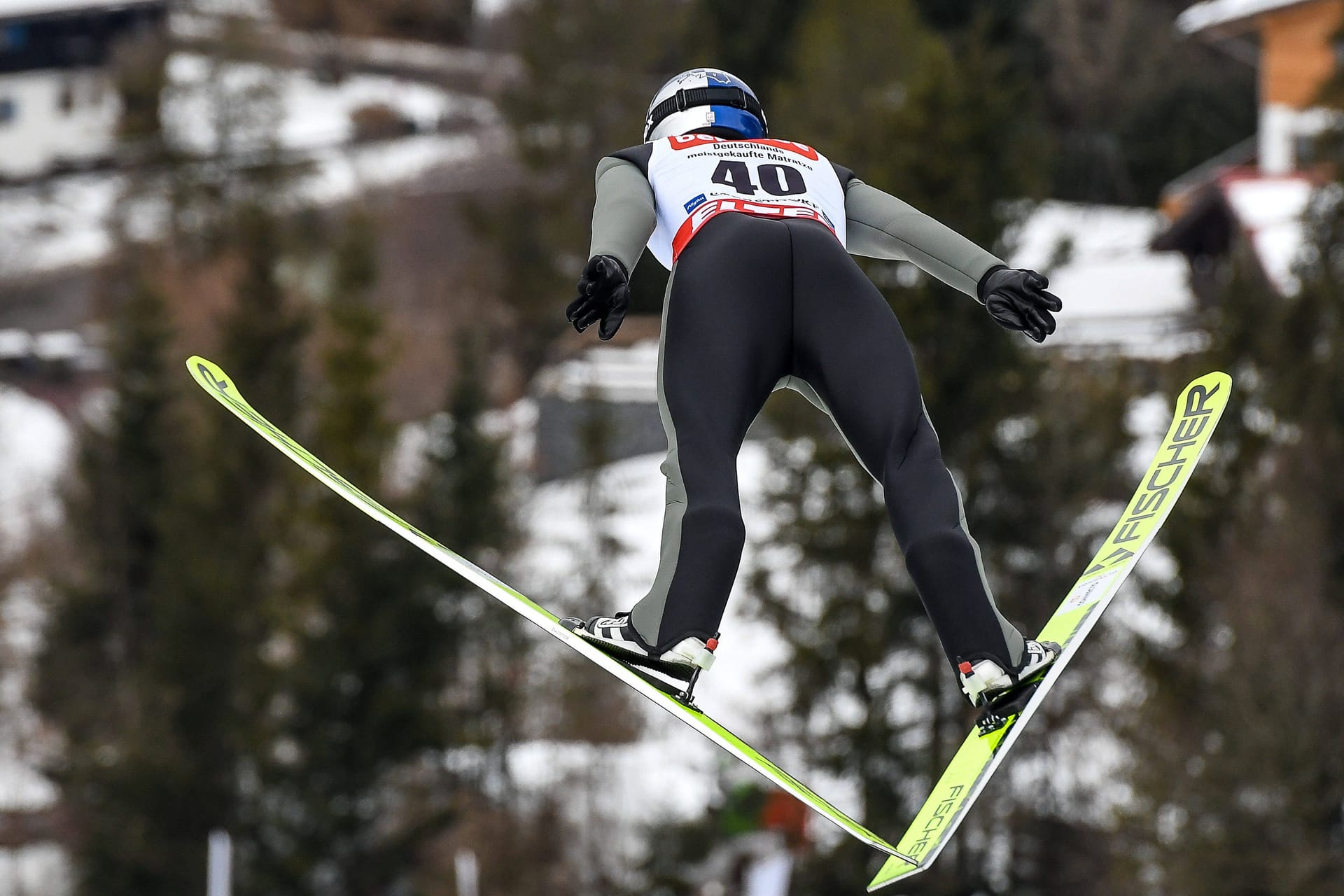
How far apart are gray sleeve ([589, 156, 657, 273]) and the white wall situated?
49.1 meters

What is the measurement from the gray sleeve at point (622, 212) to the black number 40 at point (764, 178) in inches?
6.4

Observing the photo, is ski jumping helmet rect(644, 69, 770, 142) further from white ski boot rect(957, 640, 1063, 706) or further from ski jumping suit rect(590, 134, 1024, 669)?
white ski boot rect(957, 640, 1063, 706)

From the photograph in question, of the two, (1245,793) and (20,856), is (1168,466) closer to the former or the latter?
(1245,793)

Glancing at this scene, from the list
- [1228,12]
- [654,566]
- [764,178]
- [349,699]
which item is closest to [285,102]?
[654,566]

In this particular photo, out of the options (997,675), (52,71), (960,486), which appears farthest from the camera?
(52,71)

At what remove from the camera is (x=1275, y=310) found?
2033 cm

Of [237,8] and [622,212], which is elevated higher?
[622,212]

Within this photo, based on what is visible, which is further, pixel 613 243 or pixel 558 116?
pixel 558 116

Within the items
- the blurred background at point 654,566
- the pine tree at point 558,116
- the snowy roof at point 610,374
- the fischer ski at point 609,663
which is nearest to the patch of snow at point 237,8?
the pine tree at point 558,116

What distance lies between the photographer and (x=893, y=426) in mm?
3709

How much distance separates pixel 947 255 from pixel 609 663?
3.69 feet

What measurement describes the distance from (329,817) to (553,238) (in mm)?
13359

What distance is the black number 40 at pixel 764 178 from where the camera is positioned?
3873 mm

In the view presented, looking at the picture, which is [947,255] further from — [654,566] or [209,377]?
[654,566]
